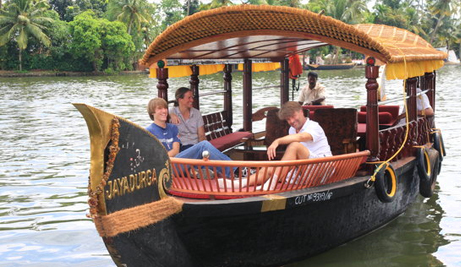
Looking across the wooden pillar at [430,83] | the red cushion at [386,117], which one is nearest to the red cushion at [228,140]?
the red cushion at [386,117]

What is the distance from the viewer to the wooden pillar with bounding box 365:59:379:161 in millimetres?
5441

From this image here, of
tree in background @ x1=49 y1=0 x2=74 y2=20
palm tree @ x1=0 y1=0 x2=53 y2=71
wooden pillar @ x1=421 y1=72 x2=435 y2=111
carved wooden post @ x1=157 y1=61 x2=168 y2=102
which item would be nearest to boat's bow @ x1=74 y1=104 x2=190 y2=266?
carved wooden post @ x1=157 y1=61 x2=168 y2=102

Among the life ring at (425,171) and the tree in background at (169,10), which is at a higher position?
the tree in background at (169,10)

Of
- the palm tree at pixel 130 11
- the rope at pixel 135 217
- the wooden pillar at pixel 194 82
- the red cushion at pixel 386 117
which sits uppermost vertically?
the palm tree at pixel 130 11

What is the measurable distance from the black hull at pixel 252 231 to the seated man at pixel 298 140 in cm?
34

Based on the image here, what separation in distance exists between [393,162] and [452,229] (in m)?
1.20

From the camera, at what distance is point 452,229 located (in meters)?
6.86

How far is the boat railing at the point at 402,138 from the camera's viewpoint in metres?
6.00

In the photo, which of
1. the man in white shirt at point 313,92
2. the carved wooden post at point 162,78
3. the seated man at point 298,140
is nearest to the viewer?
the seated man at point 298,140

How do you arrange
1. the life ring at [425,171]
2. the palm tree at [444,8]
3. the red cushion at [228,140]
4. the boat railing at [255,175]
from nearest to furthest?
1. the boat railing at [255,175]
2. the life ring at [425,171]
3. the red cushion at [228,140]
4. the palm tree at [444,8]

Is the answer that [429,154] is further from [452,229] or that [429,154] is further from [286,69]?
[286,69]

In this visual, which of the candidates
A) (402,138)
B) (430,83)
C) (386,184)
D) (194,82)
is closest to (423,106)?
(430,83)

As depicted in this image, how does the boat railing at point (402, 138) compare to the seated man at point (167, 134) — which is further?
the boat railing at point (402, 138)

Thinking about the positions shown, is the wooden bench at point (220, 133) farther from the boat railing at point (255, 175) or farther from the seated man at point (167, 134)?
the boat railing at point (255, 175)
